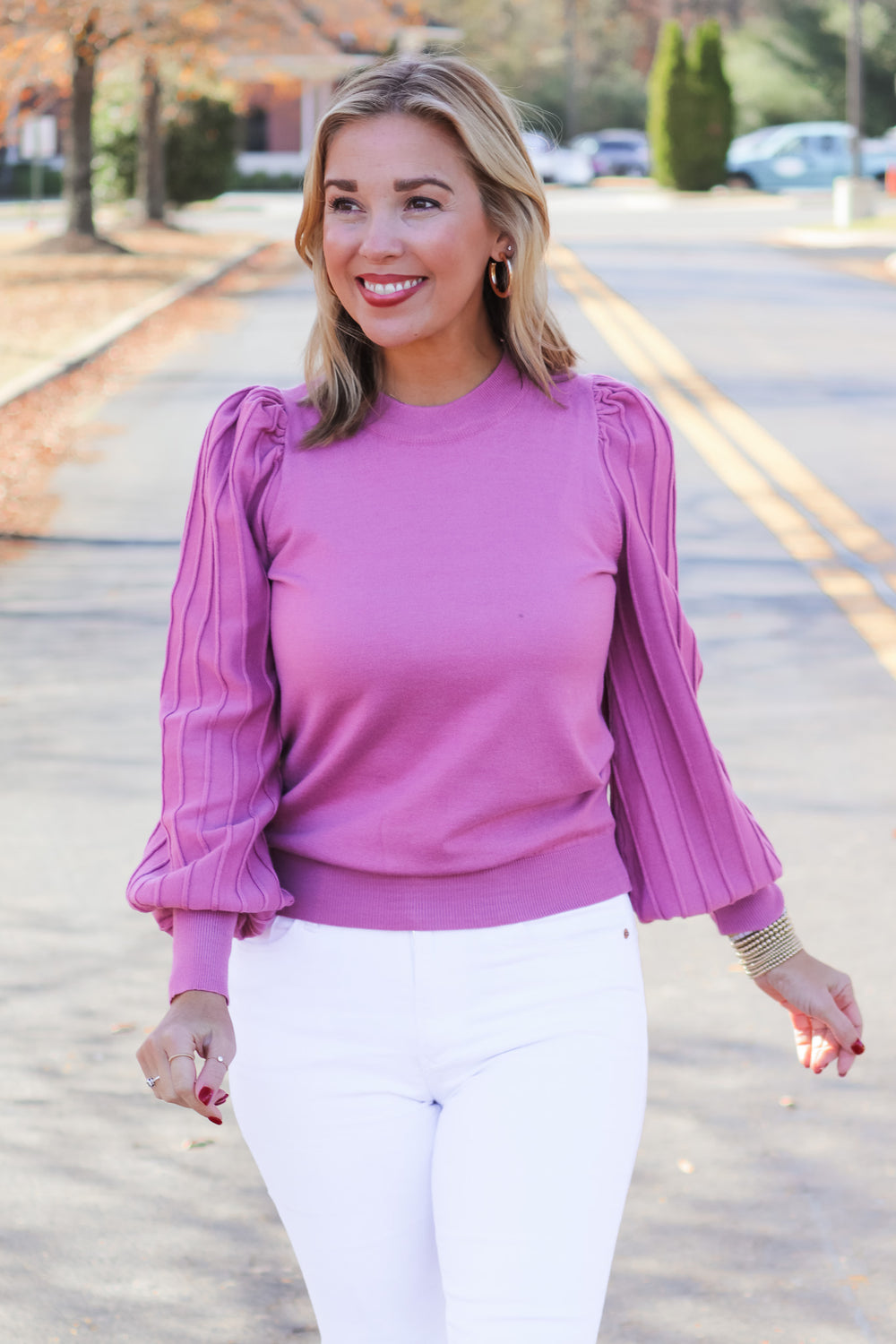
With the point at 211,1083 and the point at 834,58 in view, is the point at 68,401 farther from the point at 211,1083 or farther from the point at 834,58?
the point at 834,58

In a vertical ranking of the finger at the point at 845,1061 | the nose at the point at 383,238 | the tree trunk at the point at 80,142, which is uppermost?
the nose at the point at 383,238

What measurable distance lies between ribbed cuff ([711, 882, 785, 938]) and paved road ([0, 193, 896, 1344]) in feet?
2.42

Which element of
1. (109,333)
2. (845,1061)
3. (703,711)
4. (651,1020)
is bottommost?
(109,333)

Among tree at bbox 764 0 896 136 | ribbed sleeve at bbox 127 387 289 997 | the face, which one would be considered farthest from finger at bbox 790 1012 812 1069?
tree at bbox 764 0 896 136

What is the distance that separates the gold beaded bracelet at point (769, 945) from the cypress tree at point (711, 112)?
5229cm

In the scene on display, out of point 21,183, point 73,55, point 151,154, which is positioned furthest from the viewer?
point 21,183

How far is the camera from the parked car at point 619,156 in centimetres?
6388

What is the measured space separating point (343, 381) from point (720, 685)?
4832 millimetres

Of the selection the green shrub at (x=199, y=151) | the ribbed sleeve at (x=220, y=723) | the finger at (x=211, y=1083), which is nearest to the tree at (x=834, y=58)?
the green shrub at (x=199, y=151)

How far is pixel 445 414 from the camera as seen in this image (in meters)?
2.28

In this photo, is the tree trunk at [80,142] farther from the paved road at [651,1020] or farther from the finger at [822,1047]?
the finger at [822,1047]

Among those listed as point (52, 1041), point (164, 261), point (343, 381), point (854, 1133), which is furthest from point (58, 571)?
point (164, 261)

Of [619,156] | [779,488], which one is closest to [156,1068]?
[779,488]

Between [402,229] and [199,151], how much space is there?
3980 centimetres
